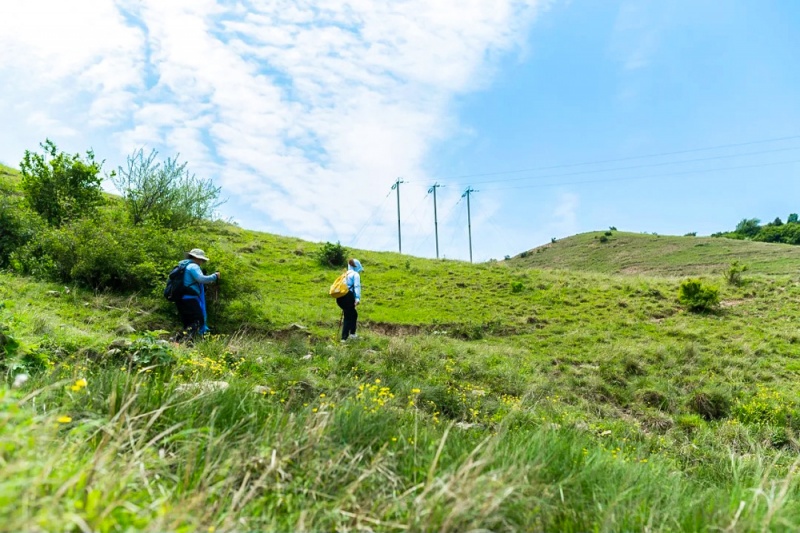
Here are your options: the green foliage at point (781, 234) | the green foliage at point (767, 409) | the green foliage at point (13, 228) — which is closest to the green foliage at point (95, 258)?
the green foliage at point (13, 228)

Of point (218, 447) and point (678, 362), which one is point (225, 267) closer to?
point (218, 447)

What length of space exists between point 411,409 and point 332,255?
21666mm

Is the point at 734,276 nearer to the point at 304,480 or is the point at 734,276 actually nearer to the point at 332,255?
the point at 332,255

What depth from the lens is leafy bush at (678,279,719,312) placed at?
18.2 metres

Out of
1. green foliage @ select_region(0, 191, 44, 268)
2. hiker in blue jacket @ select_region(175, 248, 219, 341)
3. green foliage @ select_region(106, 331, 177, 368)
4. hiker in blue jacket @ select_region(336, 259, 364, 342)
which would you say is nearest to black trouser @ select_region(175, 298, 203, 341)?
hiker in blue jacket @ select_region(175, 248, 219, 341)

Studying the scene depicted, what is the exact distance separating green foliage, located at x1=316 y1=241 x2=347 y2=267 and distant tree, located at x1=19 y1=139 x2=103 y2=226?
36.6 feet

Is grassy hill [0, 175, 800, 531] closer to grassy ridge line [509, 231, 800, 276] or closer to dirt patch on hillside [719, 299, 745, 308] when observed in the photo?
dirt patch on hillside [719, 299, 745, 308]

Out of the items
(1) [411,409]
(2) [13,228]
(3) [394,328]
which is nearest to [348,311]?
(3) [394,328]

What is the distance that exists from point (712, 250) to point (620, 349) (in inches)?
1781

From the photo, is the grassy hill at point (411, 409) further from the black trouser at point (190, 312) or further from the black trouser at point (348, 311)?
the black trouser at point (190, 312)

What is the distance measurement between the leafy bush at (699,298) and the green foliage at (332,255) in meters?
16.6

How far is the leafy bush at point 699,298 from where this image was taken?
18234 mm

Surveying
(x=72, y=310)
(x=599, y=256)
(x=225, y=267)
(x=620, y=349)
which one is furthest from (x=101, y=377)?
(x=599, y=256)

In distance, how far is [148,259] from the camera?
1291 cm
